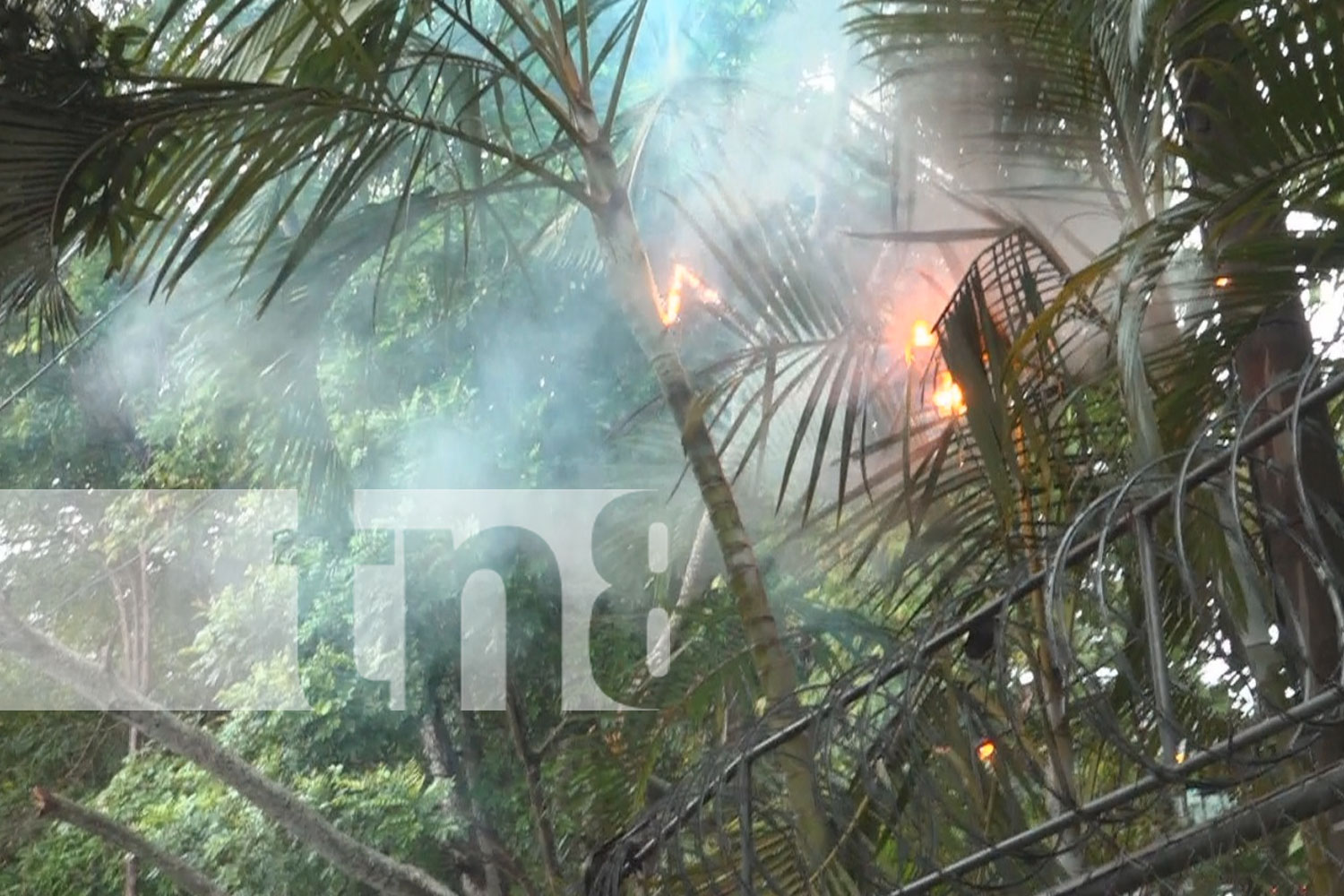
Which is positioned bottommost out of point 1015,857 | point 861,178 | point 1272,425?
point 1015,857

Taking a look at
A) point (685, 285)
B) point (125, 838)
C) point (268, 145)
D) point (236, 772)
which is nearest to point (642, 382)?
point (685, 285)

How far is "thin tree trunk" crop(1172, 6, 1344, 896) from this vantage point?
1.04m

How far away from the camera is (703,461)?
164 centimetres

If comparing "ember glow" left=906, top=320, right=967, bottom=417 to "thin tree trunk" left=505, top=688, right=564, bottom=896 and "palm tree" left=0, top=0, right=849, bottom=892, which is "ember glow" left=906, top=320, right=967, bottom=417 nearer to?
"palm tree" left=0, top=0, right=849, bottom=892

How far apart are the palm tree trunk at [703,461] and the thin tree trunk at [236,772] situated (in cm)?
165

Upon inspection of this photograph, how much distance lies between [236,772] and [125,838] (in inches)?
10.3

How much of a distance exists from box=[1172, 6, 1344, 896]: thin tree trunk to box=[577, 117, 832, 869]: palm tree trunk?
399 millimetres

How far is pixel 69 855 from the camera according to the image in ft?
11.8

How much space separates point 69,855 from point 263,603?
789 millimetres

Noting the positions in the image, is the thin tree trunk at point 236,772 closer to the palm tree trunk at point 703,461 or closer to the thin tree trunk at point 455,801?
the thin tree trunk at point 455,801

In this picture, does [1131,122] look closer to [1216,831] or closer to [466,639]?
[1216,831]

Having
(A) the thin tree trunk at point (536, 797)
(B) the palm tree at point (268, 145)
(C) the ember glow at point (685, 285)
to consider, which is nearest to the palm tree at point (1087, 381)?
(B) the palm tree at point (268, 145)

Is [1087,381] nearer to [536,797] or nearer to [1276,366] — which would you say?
[1276,366]

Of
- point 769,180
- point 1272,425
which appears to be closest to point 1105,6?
point 1272,425
